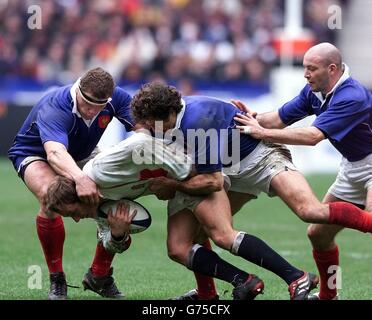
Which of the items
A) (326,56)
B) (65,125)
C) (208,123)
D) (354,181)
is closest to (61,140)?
(65,125)

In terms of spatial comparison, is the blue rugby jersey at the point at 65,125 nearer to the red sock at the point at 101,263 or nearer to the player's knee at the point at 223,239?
the red sock at the point at 101,263

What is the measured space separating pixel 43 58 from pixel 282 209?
857 centimetres

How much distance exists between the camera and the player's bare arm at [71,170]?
268 inches

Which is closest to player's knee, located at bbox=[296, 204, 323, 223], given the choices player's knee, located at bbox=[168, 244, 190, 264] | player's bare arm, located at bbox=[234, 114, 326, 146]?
player's bare arm, located at bbox=[234, 114, 326, 146]

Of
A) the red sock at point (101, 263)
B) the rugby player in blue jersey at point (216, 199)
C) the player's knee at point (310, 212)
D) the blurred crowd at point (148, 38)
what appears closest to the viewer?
the rugby player in blue jersey at point (216, 199)

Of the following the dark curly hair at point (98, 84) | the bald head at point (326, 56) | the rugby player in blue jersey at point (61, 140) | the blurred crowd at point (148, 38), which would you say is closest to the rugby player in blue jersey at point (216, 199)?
the dark curly hair at point (98, 84)

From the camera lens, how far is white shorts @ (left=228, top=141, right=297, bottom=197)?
732 centimetres

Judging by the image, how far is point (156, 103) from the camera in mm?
6715

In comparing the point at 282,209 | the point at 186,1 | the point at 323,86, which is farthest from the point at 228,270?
the point at 186,1

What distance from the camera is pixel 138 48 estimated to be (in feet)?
69.9

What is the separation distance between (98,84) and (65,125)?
0.45m

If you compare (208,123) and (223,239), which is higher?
(208,123)

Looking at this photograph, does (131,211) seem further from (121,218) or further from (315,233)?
(315,233)

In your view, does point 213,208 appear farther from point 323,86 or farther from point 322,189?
point 322,189
